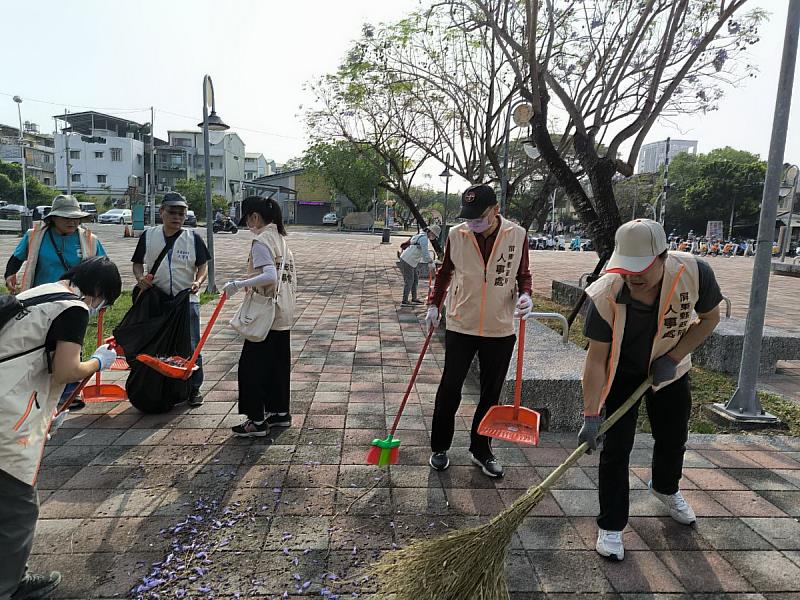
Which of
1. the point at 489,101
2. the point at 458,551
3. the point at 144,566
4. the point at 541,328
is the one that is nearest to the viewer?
the point at 458,551

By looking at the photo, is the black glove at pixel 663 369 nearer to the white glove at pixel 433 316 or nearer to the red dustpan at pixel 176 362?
the white glove at pixel 433 316

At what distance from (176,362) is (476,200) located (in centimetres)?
251

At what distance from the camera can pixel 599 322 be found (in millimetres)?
2336

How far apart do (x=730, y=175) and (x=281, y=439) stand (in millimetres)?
60116

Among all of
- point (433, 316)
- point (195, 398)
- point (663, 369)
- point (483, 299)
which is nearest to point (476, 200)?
point (483, 299)

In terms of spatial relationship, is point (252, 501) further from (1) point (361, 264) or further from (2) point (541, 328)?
(1) point (361, 264)

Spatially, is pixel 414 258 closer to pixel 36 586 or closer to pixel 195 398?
pixel 195 398

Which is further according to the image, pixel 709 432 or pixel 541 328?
pixel 541 328

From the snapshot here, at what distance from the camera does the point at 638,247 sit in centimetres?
223

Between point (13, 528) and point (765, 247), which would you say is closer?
point (13, 528)

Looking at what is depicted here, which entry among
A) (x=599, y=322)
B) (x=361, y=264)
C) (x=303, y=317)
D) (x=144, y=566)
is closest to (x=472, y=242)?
(x=599, y=322)

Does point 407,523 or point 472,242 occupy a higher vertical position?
point 472,242

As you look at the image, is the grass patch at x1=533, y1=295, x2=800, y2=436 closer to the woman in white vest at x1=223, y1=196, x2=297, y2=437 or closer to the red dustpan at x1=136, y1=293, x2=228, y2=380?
the woman in white vest at x1=223, y1=196, x2=297, y2=437

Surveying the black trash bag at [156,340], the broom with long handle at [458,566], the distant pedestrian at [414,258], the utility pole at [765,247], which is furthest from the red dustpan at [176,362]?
the distant pedestrian at [414,258]
